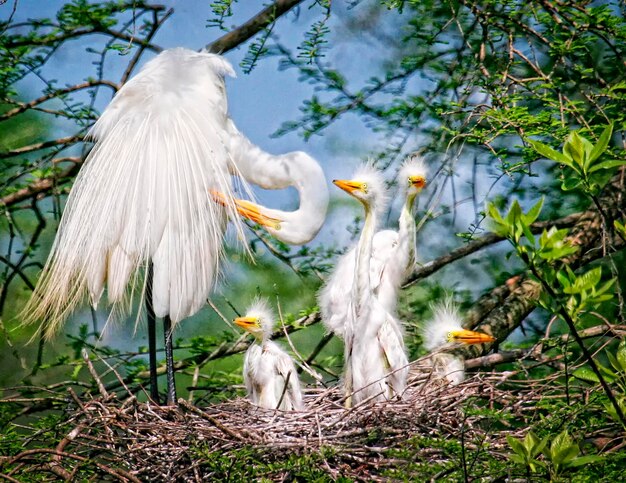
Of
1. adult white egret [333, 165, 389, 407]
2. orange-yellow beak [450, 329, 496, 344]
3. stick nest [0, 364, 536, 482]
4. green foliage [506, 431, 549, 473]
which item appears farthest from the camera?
orange-yellow beak [450, 329, 496, 344]

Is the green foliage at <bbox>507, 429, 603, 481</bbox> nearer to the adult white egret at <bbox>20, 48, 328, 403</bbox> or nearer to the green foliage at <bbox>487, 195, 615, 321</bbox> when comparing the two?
the green foliage at <bbox>487, 195, 615, 321</bbox>

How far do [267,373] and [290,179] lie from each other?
2.40 ft

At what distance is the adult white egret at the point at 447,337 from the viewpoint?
2.75 meters

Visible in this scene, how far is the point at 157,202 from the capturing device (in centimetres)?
279

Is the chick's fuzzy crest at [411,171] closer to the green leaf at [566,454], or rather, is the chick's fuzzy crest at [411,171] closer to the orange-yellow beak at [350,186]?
the orange-yellow beak at [350,186]

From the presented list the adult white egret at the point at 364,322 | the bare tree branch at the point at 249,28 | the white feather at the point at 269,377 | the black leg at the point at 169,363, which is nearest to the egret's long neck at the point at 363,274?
the adult white egret at the point at 364,322

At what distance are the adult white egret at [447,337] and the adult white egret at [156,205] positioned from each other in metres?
0.50

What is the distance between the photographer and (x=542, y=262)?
139cm

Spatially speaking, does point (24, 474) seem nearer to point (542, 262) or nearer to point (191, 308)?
point (191, 308)

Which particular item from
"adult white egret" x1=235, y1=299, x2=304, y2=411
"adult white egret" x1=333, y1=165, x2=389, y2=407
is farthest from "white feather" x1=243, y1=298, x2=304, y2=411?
"adult white egret" x1=333, y1=165, x2=389, y2=407

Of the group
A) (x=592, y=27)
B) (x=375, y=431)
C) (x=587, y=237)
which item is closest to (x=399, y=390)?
(x=375, y=431)

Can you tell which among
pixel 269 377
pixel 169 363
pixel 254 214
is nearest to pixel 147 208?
pixel 254 214

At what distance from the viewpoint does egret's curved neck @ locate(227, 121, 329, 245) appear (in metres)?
2.99

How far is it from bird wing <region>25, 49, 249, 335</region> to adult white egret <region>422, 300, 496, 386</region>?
69cm
